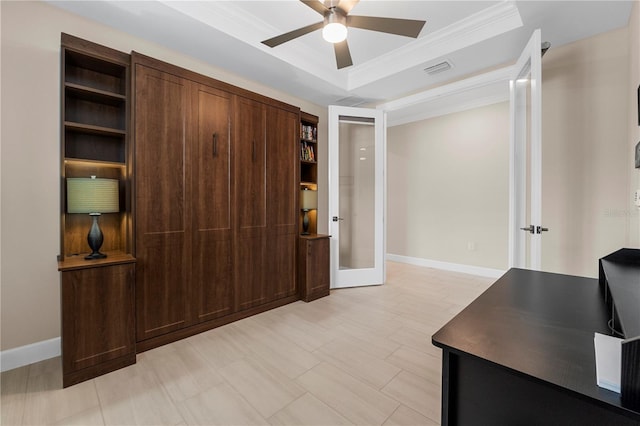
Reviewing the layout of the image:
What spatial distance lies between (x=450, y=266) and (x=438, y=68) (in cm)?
320

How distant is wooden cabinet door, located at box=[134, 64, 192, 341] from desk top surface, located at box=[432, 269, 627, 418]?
7.28 feet

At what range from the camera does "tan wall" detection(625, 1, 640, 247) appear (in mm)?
2037

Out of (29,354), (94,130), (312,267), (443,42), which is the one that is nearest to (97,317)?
(29,354)

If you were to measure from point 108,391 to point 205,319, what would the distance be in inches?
34.5

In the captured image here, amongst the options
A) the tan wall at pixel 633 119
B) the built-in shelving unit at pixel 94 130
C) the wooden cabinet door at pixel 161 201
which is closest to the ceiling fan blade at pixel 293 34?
the wooden cabinet door at pixel 161 201

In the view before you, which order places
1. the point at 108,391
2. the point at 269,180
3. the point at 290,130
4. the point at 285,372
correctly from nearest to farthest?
the point at 108,391
the point at 285,372
the point at 269,180
the point at 290,130

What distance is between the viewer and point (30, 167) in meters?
2.03

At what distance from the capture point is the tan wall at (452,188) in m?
4.31

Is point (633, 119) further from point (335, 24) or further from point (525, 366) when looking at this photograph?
point (525, 366)

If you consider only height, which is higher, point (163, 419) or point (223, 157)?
point (223, 157)

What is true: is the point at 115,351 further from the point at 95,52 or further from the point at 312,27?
the point at 312,27

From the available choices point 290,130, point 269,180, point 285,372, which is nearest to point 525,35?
point 290,130

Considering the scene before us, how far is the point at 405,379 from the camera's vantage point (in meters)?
1.85

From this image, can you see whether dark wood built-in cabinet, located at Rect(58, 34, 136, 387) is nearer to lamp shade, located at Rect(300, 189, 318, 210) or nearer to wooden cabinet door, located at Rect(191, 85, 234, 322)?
wooden cabinet door, located at Rect(191, 85, 234, 322)
